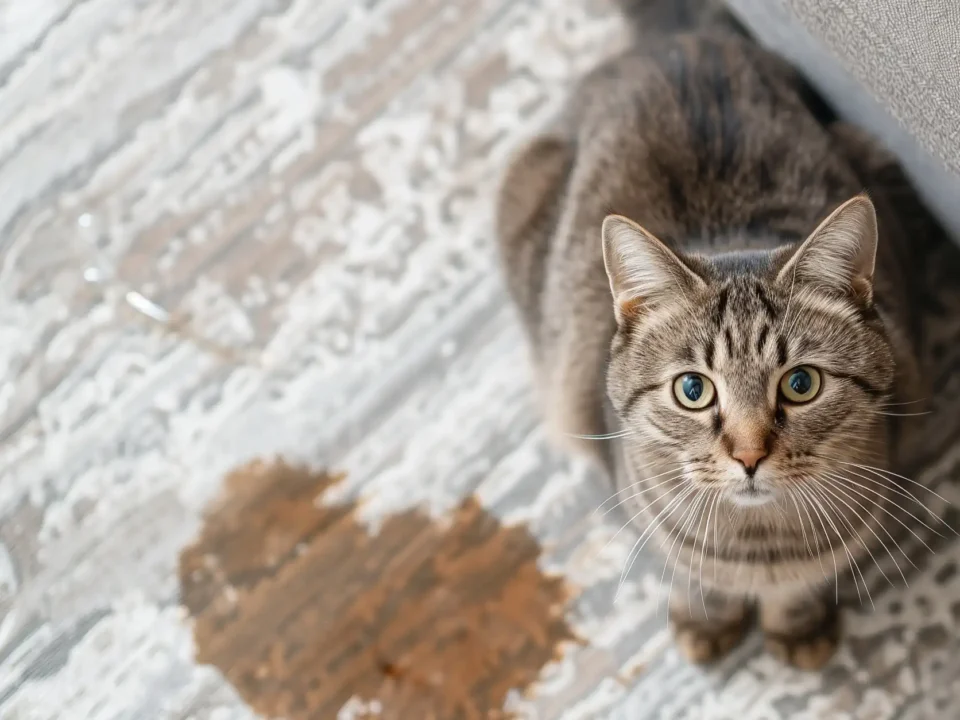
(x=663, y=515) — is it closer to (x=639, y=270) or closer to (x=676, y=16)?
(x=639, y=270)

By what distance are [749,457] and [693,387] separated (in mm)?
88

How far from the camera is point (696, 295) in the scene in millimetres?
891

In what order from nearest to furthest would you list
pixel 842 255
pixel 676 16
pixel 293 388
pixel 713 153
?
pixel 842 255
pixel 713 153
pixel 676 16
pixel 293 388

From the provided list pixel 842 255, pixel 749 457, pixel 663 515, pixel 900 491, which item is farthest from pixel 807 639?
pixel 842 255

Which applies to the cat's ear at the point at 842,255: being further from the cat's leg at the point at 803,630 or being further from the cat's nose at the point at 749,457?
the cat's leg at the point at 803,630

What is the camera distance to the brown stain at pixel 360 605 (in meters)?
1.31

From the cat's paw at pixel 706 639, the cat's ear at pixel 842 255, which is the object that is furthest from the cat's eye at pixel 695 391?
the cat's paw at pixel 706 639

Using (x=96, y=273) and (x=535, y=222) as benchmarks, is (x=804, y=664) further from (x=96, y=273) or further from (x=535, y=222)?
(x=96, y=273)

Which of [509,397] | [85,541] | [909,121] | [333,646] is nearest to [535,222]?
[509,397]

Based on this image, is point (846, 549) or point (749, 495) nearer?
point (749, 495)

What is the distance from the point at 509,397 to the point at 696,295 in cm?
55

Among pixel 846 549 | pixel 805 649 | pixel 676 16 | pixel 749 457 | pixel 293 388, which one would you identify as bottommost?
pixel 805 649

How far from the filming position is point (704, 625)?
121cm

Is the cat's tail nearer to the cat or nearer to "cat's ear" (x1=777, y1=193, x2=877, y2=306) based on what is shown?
the cat
